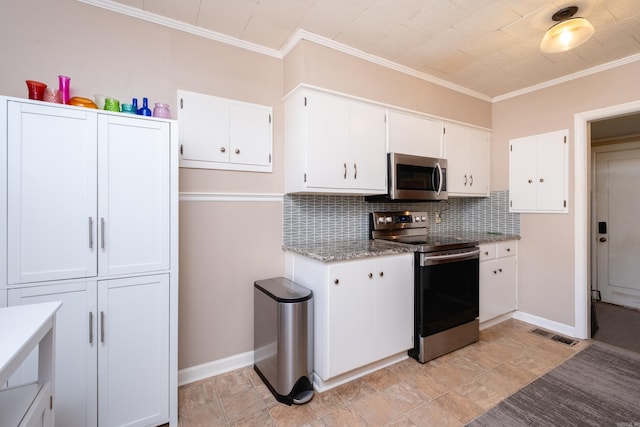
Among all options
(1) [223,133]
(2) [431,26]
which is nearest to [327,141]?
(1) [223,133]

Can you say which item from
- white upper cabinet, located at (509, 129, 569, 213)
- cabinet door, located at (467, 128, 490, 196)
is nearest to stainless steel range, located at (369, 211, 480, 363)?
cabinet door, located at (467, 128, 490, 196)

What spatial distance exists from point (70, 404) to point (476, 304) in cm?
294

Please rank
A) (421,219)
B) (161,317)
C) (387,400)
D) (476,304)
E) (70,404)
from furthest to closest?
(421,219) → (476,304) → (387,400) → (161,317) → (70,404)

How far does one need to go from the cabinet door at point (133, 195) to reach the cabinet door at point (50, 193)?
0.18 feet

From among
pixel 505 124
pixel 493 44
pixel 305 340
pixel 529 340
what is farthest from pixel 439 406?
pixel 505 124

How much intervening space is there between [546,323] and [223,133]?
365cm

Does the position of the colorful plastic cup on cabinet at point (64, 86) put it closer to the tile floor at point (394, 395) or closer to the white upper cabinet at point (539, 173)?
the tile floor at point (394, 395)

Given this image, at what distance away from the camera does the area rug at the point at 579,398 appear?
1.72 metres

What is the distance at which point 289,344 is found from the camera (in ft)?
6.19

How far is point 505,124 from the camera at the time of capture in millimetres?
3398

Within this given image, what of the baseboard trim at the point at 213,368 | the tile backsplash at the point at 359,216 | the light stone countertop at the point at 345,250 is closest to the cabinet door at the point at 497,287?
the tile backsplash at the point at 359,216

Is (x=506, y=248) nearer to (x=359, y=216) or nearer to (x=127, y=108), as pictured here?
(x=359, y=216)

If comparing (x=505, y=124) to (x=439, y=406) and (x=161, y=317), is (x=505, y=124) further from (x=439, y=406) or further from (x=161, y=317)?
(x=161, y=317)

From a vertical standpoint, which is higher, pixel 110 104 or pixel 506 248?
pixel 110 104
